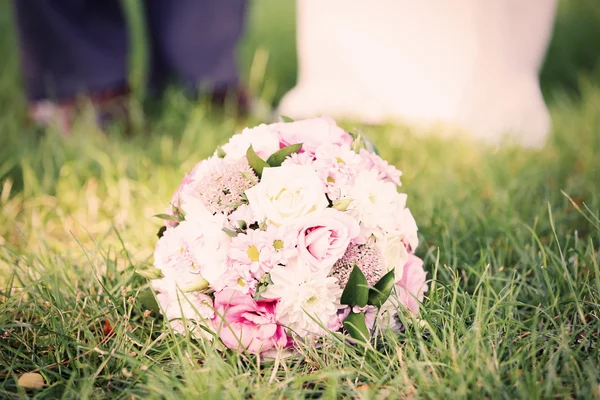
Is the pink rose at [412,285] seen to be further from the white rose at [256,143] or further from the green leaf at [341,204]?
the white rose at [256,143]

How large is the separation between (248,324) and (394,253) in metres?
0.30

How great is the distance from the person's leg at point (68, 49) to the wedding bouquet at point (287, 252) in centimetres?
158

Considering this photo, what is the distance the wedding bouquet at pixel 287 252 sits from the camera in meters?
0.98

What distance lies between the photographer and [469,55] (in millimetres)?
2256

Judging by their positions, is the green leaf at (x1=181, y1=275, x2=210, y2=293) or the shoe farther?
the shoe

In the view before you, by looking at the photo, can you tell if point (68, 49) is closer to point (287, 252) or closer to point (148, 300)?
point (148, 300)

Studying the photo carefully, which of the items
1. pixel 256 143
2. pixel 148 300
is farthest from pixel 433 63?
pixel 148 300

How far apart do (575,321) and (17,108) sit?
2.44m

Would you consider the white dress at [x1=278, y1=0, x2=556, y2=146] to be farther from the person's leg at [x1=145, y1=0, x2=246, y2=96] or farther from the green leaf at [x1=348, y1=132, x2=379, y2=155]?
the green leaf at [x1=348, y1=132, x2=379, y2=155]

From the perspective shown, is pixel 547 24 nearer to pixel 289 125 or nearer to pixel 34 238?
pixel 289 125

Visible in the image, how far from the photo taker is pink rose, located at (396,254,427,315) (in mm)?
1101

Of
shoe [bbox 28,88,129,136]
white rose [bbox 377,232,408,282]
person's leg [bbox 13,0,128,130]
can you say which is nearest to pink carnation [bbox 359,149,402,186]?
white rose [bbox 377,232,408,282]

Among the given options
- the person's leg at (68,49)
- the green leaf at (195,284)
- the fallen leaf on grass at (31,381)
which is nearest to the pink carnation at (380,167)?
the green leaf at (195,284)

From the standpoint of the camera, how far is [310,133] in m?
1.16
